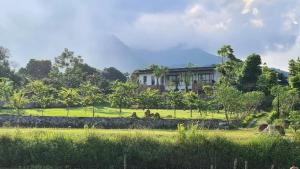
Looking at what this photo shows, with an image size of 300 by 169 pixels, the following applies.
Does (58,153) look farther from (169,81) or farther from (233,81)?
(169,81)

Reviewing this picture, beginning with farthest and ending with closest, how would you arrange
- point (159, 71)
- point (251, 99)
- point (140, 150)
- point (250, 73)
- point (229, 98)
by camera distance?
point (159, 71), point (250, 73), point (251, 99), point (229, 98), point (140, 150)

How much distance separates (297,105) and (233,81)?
12.1 meters

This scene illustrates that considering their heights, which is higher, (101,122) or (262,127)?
(101,122)

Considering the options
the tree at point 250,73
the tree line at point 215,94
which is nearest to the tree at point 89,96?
the tree line at point 215,94

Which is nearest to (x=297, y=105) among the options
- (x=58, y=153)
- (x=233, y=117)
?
(x=233, y=117)

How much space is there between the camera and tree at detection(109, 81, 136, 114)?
209 ft

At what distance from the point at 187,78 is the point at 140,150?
183 feet

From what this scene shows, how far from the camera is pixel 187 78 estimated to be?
8719cm

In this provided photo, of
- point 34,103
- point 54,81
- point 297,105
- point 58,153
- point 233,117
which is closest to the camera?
point 58,153

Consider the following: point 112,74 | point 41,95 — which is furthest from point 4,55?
point 41,95

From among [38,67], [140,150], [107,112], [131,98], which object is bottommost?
[140,150]

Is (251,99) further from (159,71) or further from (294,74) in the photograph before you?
(159,71)

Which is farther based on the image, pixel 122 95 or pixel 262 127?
pixel 122 95

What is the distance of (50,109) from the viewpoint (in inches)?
2586
